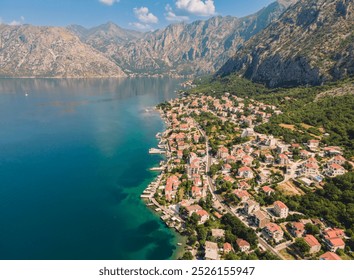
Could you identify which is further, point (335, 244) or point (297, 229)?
point (297, 229)

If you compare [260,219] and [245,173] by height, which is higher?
[245,173]

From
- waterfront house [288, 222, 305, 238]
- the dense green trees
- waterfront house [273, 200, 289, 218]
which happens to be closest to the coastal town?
waterfront house [273, 200, 289, 218]

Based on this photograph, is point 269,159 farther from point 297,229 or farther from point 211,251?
point 211,251

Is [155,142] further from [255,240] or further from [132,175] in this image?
[255,240]

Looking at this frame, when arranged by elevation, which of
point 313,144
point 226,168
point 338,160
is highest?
point 313,144

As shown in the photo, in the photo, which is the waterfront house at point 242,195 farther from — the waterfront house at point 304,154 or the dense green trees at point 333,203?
the waterfront house at point 304,154

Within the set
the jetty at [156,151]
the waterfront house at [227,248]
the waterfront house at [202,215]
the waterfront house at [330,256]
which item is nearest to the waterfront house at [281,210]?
the waterfront house at [330,256]

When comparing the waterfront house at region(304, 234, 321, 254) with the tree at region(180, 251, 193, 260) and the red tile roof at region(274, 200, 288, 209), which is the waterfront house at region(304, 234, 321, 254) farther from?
the tree at region(180, 251, 193, 260)

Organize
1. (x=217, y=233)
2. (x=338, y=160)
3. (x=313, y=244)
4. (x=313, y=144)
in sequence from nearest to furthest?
(x=313, y=244) < (x=217, y=233) < (x=338, y=160) < (x=313, y=144)

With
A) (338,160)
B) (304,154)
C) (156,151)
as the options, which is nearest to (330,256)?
(338,160)
